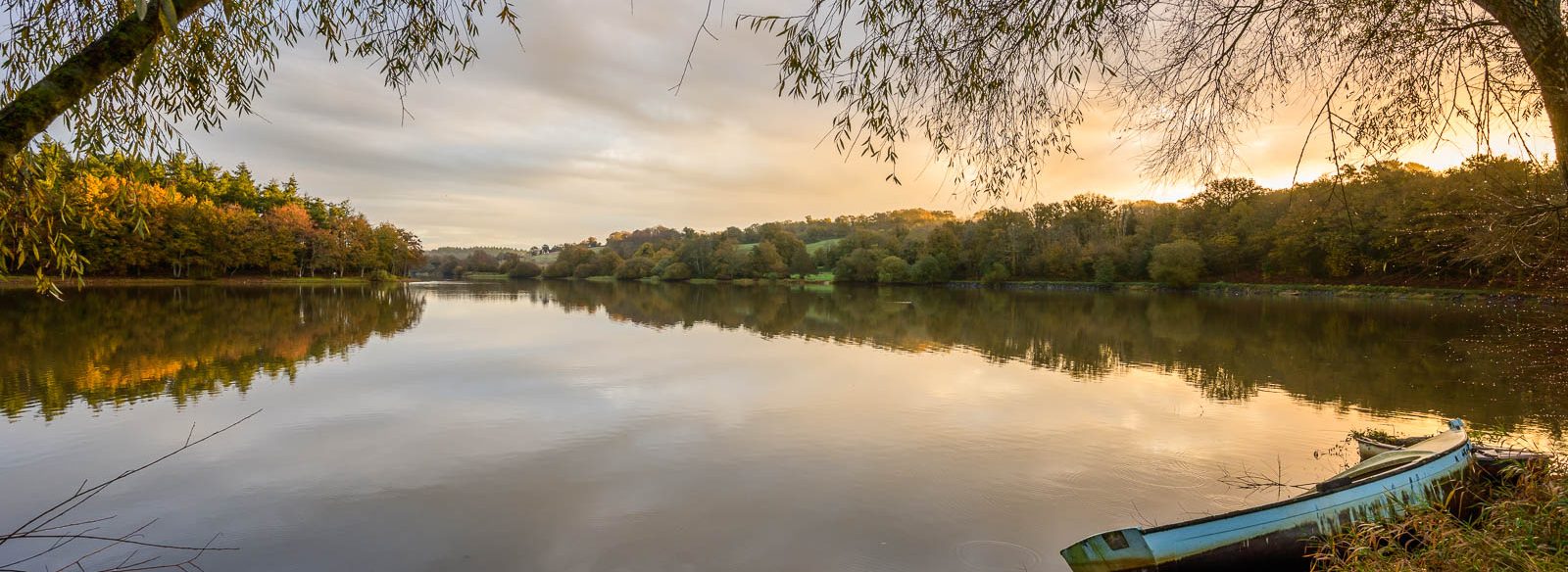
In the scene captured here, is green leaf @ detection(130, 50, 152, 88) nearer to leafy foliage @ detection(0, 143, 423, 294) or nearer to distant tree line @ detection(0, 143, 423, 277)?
leafy foliage @ detection(0, 143, 423, 294)

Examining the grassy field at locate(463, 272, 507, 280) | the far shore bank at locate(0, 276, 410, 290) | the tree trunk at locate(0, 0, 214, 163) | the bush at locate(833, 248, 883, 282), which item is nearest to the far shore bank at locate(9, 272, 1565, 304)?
the far shore bank at locate(0, 276, 410, 290)

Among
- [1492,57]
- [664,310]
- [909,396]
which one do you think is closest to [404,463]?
[909,396]

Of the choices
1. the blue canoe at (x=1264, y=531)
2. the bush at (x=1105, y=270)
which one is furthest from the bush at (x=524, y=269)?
the blue canoe at (x=1264, y=531)

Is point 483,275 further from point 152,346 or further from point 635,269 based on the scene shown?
point 152,346

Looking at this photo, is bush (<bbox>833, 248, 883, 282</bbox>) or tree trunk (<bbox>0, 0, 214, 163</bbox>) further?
bush (<bbox>833, 248, 883, 282</bbox>)

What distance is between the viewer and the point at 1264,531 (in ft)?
15.2

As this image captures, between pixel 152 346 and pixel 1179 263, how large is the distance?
65.9 meters

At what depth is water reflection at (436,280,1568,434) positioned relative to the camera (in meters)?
12.3

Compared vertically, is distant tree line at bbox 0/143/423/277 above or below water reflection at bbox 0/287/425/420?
above

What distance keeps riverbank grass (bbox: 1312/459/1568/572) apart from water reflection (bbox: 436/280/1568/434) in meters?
7.64

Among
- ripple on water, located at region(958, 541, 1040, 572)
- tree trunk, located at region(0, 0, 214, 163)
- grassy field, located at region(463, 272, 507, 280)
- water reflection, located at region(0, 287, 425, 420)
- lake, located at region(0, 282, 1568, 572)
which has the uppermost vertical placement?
tree trunk, located at region(0, 0, 214, 163)

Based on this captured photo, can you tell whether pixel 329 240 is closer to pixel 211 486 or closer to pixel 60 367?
pixel 60 367

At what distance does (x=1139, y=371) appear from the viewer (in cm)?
1557

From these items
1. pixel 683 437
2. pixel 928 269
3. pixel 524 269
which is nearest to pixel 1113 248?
pixel 928 269
